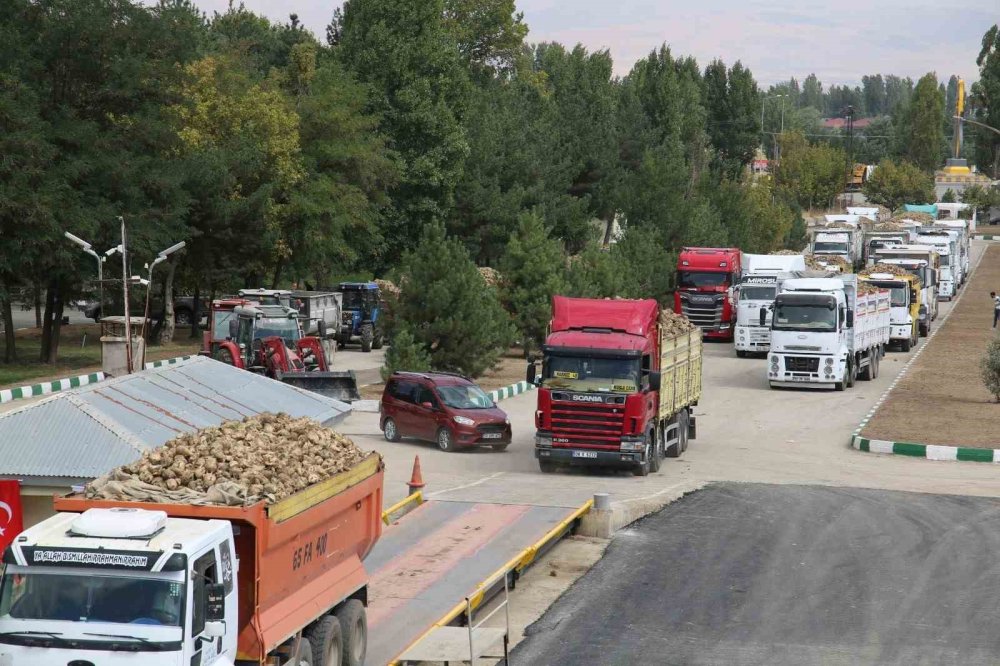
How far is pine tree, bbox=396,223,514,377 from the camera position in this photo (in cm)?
4141

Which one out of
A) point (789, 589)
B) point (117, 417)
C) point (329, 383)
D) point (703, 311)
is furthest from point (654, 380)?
point (703, 311)

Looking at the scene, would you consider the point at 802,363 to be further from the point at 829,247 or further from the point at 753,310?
the point at 829,247

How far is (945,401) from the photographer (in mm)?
41219

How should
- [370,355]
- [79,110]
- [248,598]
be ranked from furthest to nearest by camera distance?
[370,355], [79,110], [248,598]

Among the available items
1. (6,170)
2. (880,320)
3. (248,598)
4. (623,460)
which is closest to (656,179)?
(880,320)

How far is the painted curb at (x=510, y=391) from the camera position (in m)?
42.5

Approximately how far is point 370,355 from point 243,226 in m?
7.59

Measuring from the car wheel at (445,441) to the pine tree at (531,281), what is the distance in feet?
61.7

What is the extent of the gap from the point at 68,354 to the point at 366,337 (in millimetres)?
11418

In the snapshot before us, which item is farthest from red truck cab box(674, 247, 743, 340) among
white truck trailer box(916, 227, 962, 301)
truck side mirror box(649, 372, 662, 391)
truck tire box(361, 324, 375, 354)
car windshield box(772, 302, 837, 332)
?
truck side mirror box(649, 372, 662, 391)

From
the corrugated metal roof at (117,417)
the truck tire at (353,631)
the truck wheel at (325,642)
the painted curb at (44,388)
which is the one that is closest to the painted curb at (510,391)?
the painted curb at (44,388)

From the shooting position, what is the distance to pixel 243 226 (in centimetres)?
5534

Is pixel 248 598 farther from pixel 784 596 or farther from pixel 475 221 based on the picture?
pixel 475 221

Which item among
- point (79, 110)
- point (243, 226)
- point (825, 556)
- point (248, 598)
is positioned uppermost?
point (79, 110)
